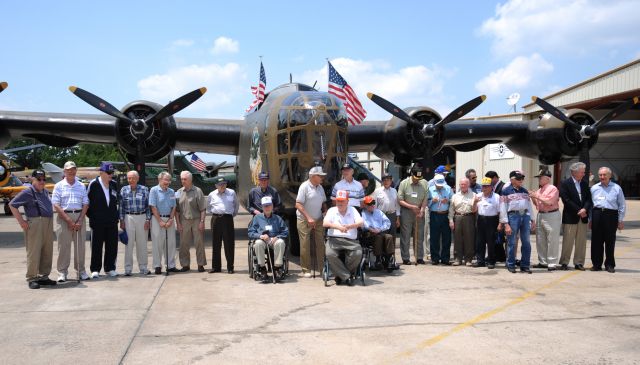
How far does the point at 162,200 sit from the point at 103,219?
955 millimetres

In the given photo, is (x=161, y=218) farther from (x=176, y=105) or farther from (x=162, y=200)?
(x=176, y=105)

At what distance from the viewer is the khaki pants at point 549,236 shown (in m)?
8.89

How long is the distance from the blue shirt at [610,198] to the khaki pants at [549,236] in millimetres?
685

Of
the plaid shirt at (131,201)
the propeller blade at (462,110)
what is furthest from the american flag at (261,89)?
the plaid shirt at (131,201)

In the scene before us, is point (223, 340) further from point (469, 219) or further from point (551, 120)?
point (551, 120)

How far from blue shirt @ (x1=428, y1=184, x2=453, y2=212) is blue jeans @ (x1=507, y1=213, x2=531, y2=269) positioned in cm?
117

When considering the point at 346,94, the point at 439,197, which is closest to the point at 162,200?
the point at 439,197

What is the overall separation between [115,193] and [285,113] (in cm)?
334

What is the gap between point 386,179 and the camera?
9.25 m

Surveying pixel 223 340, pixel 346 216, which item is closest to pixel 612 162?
pixel 346 216

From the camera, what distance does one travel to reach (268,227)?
25.8 ft

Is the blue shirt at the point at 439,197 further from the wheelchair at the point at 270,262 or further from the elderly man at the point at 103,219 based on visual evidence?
the elderly man at the point at 103,219

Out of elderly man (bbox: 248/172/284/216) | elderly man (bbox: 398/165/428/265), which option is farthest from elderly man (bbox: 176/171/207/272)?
elderly man (bbox: 398/165/428/265)

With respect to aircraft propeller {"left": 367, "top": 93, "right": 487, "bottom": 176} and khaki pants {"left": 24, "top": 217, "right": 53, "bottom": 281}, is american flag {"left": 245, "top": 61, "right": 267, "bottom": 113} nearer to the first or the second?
aircraft propeller {"left": 367, "top": 93, "right": 487, "bottom": 176}
